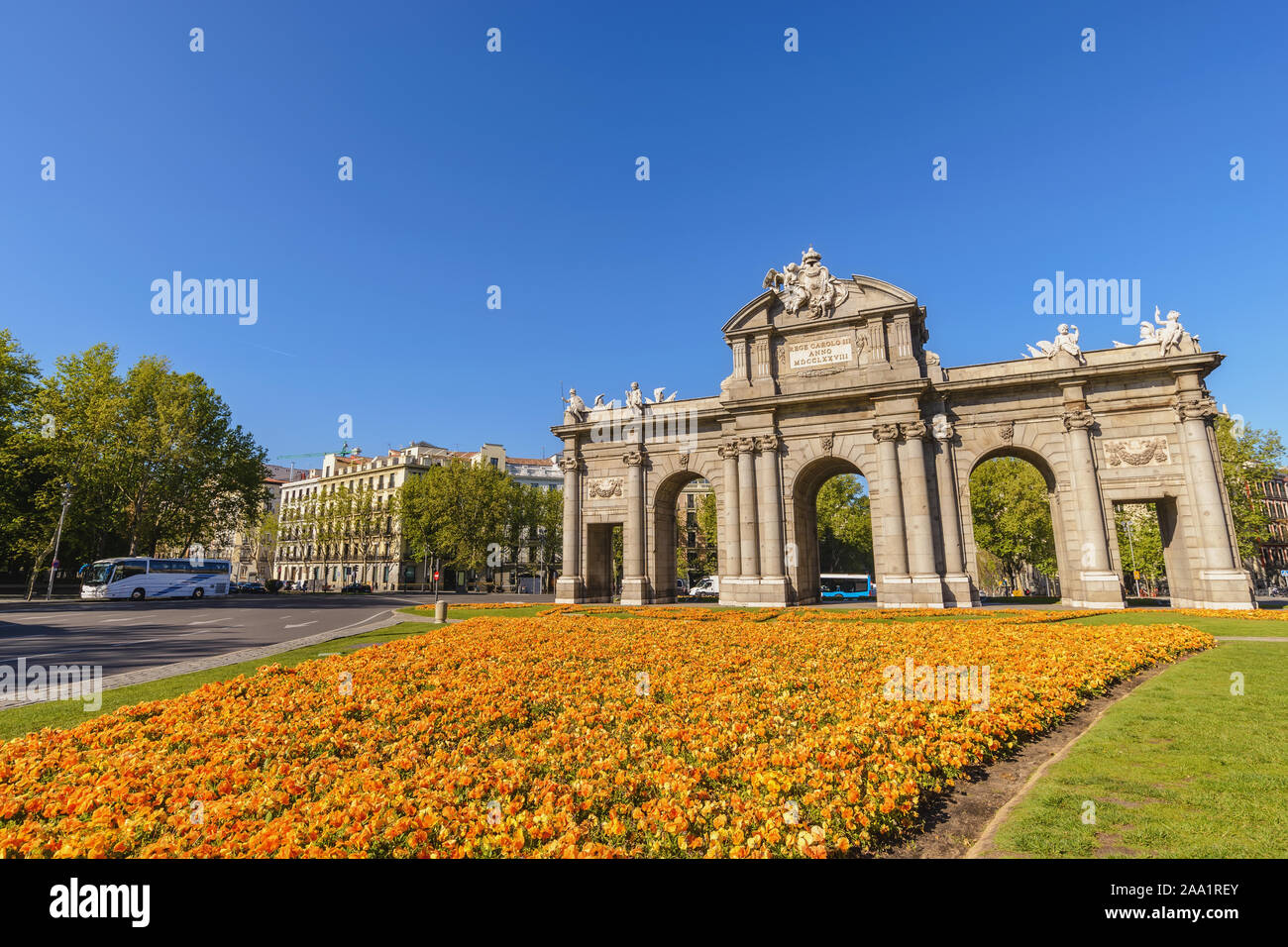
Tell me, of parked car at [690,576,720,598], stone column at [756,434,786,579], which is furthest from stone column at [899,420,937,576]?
parked car at [690,576,720,598]

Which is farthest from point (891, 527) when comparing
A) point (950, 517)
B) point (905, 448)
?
point (905, 448)

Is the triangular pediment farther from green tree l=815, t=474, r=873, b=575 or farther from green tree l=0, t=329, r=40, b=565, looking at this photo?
green tree l=0, t=329, r=40, b=565

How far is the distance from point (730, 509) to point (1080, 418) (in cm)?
1722

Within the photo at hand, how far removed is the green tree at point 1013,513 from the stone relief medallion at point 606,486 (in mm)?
34304

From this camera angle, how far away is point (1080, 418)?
28.4 metres

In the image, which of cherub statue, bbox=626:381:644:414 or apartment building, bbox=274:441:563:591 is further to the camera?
apartment building, bbox=274:441:563:591

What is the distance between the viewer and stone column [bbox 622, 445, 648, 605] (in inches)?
1414

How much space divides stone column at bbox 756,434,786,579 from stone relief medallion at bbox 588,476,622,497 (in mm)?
9155

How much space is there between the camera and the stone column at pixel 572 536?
3653 cm

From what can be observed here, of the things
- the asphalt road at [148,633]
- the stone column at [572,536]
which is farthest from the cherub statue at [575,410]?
the asphalt road at [148,633]

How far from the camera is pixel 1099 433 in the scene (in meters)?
28.7

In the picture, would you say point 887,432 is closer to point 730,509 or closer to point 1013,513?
point 730,509
